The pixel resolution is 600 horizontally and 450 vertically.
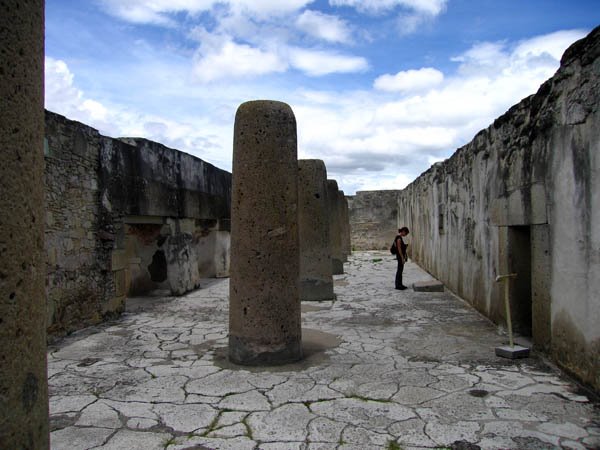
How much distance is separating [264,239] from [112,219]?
3555mm

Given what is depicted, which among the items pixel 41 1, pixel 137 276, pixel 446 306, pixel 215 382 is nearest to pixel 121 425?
pixel 215 382

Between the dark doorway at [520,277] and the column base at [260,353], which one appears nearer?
the column base at [260,353]

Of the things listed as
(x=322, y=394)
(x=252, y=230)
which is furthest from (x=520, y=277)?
(x=252, y=230)

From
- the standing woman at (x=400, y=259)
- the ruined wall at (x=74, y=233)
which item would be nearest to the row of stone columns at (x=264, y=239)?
the ruined wall at (x=74, y=233)

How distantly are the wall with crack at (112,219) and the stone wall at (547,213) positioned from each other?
5289 mm

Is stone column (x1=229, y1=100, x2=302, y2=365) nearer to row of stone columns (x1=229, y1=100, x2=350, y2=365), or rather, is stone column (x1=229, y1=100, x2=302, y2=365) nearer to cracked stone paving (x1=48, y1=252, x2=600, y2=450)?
row of stone columns (x1=229, y1=100, x2=350, y2=365)

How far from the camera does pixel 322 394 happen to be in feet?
12.8

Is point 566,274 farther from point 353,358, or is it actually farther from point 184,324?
point 184,324

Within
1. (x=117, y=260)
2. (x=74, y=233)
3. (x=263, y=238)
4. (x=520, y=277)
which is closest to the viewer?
(x=263, y=238)

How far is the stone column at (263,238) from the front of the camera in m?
4.66

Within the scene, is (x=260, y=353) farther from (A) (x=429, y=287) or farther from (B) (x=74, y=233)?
(A) (x=429, y=287)

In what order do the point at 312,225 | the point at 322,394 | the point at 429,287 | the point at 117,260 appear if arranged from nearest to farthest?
the point at 322,394 < the point at 117,260 < the point at 312,225 < the point at 429,287

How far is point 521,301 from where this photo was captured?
5.80 meters

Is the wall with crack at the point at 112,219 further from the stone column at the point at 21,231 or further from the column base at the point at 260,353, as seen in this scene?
the stone column at the point at 21,231
